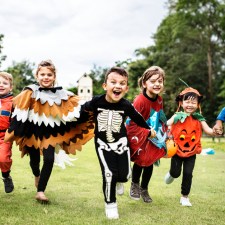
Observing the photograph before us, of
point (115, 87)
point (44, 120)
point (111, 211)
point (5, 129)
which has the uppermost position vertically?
point (115, 87)

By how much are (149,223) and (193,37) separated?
3960 cm

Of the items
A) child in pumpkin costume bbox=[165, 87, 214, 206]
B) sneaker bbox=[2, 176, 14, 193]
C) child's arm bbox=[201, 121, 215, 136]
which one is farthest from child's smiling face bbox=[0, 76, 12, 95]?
child's arm bbox=[201, 121, 215, 136]

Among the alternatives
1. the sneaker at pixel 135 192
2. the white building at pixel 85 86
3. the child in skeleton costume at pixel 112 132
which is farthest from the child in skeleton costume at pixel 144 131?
the white building at pixel 85 86

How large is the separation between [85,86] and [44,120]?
7427 centimetres

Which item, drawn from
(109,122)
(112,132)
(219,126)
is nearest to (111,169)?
(112,132)

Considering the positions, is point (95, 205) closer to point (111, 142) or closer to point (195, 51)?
point (111, 142)

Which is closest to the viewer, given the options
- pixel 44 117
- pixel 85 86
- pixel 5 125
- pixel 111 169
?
pixel 111 169

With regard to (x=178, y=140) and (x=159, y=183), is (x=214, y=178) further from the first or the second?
(x=178, y=140)

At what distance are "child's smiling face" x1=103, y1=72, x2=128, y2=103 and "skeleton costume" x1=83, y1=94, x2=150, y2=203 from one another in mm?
100

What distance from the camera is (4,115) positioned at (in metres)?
5.79

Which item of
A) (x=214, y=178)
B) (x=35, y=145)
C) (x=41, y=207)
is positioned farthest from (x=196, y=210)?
(x=214, y=178)

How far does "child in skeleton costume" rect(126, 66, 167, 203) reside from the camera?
18.6 feet

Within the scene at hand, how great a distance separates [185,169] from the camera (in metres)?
5.89

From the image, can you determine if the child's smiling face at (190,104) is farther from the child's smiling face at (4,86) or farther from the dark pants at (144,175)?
the child's smiling face at (4,86)
